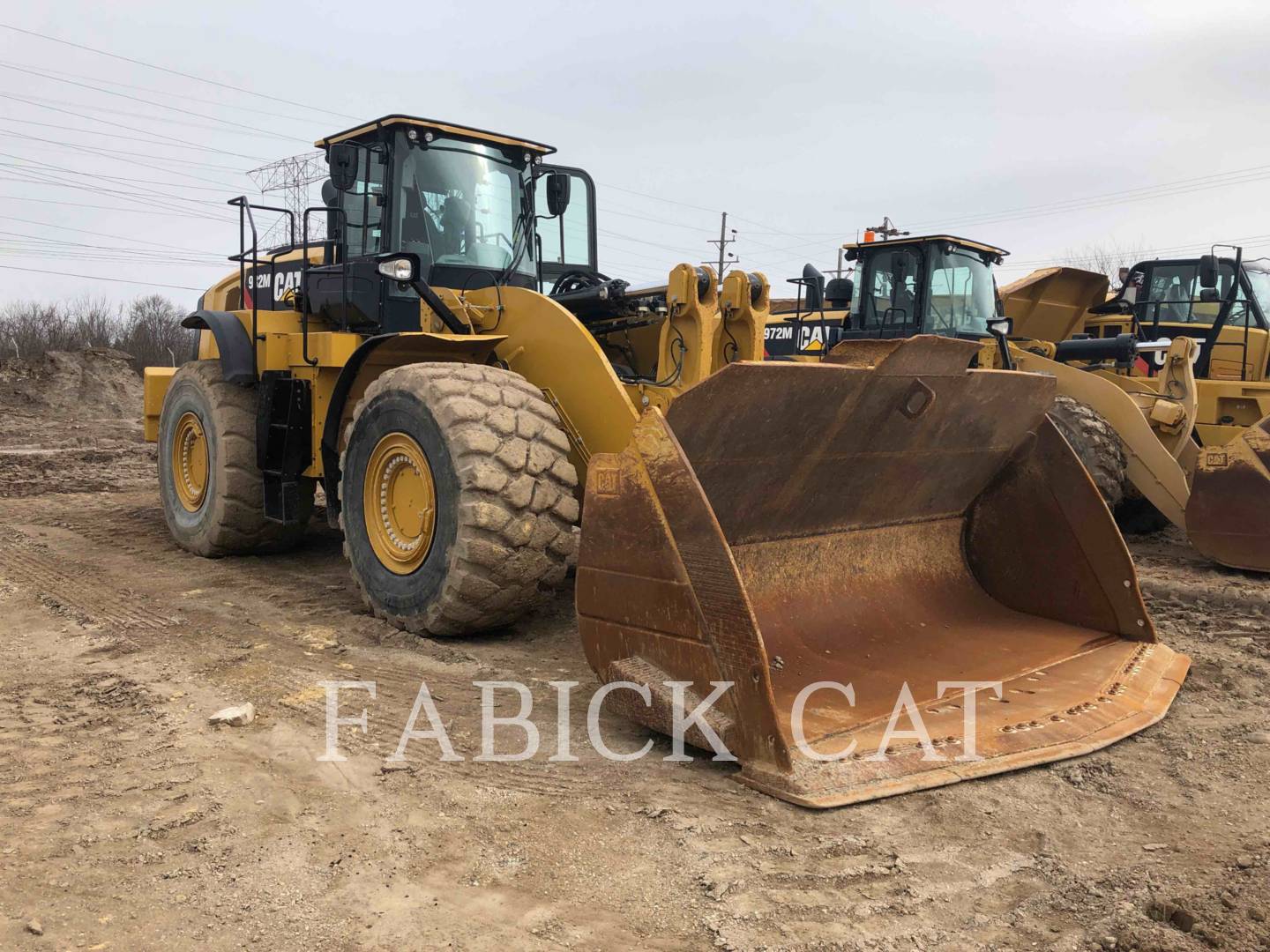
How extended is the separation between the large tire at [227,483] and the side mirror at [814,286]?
19.8 feet

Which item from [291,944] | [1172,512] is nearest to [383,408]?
[291,944]

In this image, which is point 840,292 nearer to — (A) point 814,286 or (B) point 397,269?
(A) point 814,286

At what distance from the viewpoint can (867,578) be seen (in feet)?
16.4

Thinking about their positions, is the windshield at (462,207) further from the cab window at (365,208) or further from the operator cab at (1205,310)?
the operator cab at (1205,310)

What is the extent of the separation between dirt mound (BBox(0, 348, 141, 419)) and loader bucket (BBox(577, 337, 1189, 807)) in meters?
19.2

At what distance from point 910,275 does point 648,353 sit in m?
4.84

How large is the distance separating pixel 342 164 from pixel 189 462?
265cm

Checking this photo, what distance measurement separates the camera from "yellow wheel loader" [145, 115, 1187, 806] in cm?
351

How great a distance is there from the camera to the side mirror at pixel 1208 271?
9.90 meters

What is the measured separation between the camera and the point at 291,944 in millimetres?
2396

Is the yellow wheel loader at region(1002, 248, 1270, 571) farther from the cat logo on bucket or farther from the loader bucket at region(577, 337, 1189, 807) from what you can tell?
the loader bucket at region(577, 337, 1189, 807)

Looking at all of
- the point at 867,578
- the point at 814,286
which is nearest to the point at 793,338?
the point at 814,286

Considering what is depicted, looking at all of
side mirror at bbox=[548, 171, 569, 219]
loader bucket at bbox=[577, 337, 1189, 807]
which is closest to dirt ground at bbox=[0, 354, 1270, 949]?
loader bucket at bbox=[577, 337, 1189, 807]

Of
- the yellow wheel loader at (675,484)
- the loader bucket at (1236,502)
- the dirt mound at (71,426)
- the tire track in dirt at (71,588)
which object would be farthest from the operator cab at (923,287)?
the dirt mound at (71,426)
